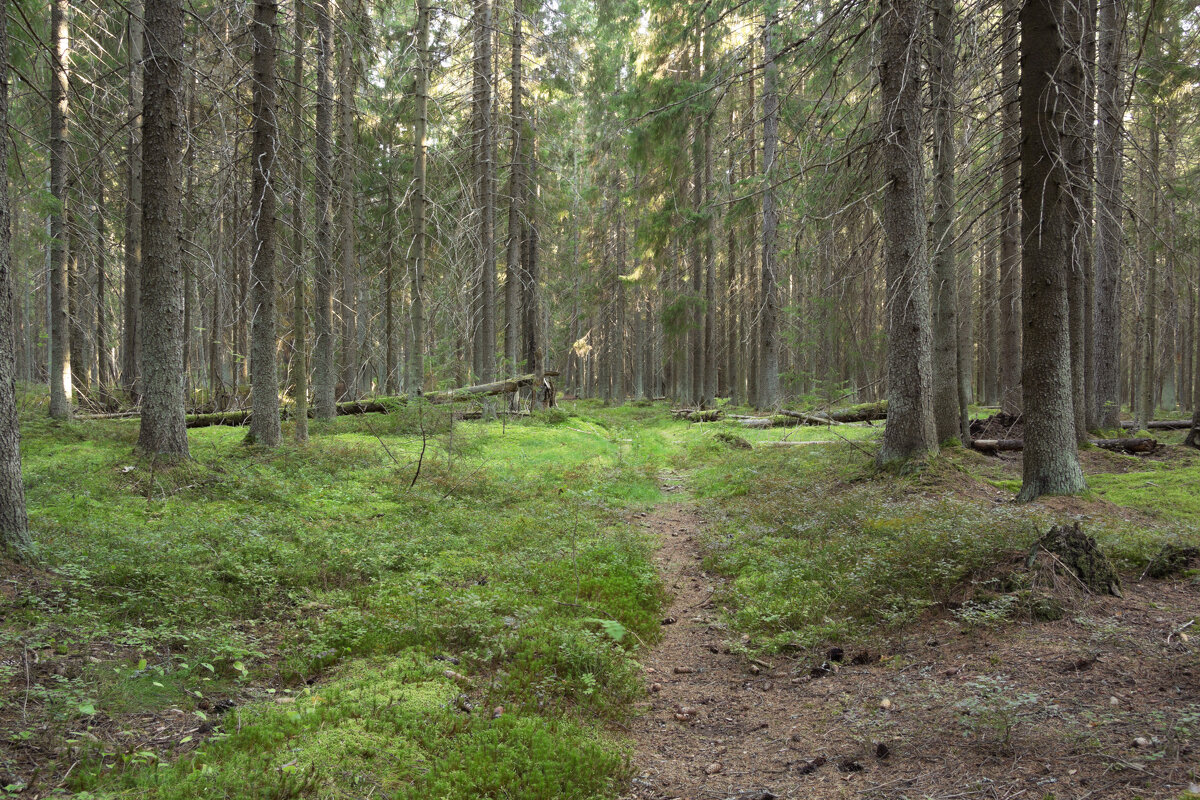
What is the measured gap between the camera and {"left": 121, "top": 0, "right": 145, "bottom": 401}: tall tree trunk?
11710 mm

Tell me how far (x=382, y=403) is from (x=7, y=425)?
10928 mm

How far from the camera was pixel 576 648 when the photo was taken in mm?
4117

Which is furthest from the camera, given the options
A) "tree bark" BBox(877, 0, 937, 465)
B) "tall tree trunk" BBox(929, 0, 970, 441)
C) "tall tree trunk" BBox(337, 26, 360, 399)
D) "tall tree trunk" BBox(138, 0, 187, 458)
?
"tall tree trunk" BBox(337, 26, 360, 399)

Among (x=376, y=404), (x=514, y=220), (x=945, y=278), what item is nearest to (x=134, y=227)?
(x=376, y=404)

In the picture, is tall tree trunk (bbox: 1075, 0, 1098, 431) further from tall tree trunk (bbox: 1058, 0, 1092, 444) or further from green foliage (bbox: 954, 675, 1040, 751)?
green foliage (bbox: 954, 675, 1040, 751)

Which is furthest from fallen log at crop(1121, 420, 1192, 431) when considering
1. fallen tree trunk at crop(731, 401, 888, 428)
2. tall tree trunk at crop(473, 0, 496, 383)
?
tall tree trunk at crop(473, 0, 496, 383)

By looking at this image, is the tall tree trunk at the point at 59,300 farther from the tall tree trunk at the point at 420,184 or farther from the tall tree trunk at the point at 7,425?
the tall tree trunk at the point at 7,425

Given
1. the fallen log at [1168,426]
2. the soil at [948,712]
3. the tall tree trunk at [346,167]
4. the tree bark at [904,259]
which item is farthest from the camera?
the fallen log at [1168,426]

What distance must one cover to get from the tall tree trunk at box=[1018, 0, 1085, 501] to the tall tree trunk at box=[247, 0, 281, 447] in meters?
9.94

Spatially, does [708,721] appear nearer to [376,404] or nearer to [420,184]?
[420,184]

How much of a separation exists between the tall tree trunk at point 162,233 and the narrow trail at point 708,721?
21.5ft

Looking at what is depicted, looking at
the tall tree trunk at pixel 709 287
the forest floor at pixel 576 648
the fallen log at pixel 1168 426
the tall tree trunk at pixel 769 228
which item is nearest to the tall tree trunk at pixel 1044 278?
the forest floor at pixel 576 648

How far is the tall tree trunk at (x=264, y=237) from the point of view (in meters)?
9.65

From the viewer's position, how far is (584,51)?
69.4 ft
